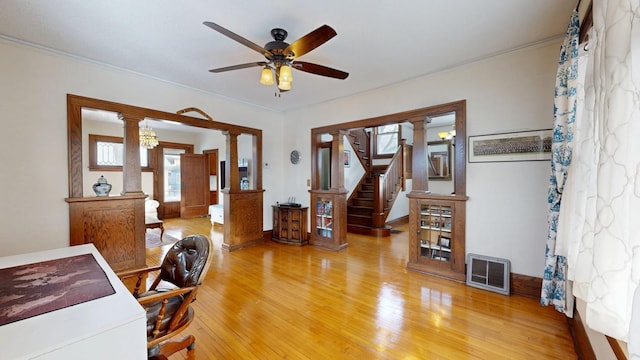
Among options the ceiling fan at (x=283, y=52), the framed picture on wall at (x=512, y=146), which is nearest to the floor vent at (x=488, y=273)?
the framed picture on wall at (x=512, y=146)

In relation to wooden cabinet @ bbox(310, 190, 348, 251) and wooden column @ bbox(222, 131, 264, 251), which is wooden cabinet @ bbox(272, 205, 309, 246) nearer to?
wooden cabinet @ bbox(310, 190, 348, 251)

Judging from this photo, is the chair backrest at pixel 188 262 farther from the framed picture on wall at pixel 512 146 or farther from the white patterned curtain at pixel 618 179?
the framed picture on wall at pixel 512 146

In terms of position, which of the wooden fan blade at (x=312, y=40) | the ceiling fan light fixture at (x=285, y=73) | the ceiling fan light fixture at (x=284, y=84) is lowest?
the ceiling fan light fixture at (x=284, y=84)

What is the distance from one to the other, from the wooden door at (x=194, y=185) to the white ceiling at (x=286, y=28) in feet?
15.3

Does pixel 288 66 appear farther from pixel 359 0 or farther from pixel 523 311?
pixel 523 311

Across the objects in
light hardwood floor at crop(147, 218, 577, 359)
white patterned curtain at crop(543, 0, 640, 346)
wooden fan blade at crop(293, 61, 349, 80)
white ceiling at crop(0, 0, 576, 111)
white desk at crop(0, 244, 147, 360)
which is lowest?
light hardwood floor at crop(147, 218, 577, 359)

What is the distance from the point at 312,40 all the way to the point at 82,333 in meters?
2.21

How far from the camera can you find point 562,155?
2016 millimetres

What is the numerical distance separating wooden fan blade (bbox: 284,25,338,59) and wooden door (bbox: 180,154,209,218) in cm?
665

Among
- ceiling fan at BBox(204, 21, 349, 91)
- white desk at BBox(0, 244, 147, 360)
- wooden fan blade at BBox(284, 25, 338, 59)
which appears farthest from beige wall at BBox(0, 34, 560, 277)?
white desk at BBox(0, 244, 147, 360)

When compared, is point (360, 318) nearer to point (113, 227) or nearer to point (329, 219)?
point (329, 219)

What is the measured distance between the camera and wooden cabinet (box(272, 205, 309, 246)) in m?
4.90

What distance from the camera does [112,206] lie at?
10.7 ft

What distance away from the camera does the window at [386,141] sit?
799 centimetres
